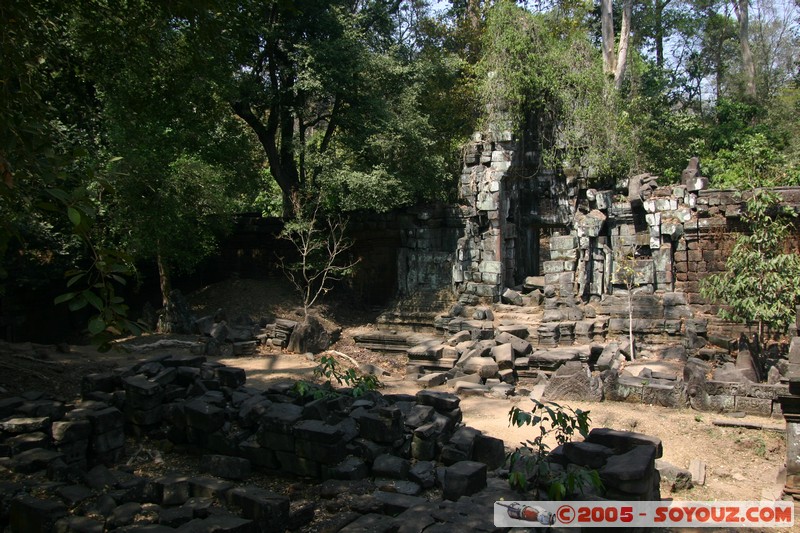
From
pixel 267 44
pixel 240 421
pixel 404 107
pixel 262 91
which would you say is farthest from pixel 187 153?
pixel 240 421

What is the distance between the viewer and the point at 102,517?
5066 mm

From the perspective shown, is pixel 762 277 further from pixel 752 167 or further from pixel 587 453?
pixel 587 453

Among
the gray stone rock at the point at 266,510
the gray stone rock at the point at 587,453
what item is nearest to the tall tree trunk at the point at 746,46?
the gray stone rock at the point at 587,453

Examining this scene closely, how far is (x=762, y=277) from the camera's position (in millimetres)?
11391

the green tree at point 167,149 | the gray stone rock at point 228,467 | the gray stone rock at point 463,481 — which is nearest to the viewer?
the gray stone rock at point 463,481

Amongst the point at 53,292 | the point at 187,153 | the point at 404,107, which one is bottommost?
the point at 53,292

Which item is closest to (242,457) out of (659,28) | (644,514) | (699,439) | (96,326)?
(96,326)

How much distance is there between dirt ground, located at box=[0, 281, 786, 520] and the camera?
22.4ft

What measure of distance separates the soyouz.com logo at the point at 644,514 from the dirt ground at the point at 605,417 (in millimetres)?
630

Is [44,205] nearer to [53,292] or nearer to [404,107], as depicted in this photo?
[53,292]

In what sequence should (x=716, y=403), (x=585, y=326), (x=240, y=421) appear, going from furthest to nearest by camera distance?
(x=585, y=326) → (x=716, y=403) → (x=240, y=421)

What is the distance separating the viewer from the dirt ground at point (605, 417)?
6834 mm

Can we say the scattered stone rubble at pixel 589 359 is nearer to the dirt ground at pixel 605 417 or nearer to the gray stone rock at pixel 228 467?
the dirt ground at pixel 605 417

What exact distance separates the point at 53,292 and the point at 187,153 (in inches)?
172
